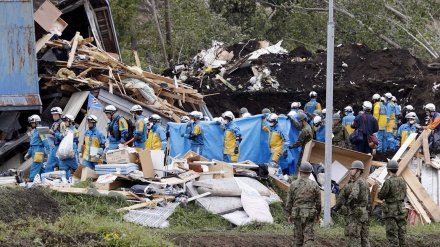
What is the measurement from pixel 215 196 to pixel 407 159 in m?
5.10

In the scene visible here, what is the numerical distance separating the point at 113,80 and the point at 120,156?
7.33m

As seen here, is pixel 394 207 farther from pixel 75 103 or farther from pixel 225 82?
pixel 225 82

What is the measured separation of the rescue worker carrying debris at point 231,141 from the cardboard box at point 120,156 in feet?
12.2

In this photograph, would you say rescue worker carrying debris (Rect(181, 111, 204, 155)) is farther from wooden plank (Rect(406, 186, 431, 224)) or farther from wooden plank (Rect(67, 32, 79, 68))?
wooden plank (Rect(406, 186, 431, 224))

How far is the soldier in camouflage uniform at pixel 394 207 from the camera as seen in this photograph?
17.6 metres

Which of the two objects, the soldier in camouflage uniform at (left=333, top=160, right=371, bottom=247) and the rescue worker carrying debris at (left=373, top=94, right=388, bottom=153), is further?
the rescue worker carrying debris at (left=373, top=94, right=388, bottom=153)

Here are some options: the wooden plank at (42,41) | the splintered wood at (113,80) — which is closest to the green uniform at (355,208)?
the splintered wood at (113,80)

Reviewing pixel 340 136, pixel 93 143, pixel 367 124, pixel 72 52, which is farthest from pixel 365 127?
pixel 72 52

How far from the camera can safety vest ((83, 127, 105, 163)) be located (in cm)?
2155

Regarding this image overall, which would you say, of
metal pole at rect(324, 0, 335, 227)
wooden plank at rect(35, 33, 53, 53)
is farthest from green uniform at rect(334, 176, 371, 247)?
wooden plank at rect(35, 33, 53, 53)

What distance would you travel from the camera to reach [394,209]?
17594 millimetres

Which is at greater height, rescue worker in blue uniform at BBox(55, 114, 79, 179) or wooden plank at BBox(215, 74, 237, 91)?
wooden plank at BBox(215, 74, 237, 91)

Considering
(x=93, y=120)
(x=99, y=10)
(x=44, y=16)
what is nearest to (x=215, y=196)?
(x=93, y=120)

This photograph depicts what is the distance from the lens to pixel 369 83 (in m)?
34.1
